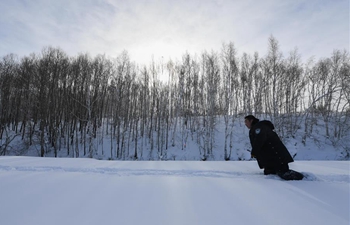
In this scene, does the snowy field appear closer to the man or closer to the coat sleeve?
the man

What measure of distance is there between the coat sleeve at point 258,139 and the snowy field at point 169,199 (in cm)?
51

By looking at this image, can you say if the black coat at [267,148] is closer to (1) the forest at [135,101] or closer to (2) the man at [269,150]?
(2) the man at [269,150]

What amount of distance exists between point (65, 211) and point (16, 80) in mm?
25759

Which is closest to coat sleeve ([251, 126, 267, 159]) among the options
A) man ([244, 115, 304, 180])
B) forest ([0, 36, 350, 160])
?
man ([244, 115, 304, 180])

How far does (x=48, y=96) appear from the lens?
18516 millimetres

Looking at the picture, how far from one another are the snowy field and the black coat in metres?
0.30

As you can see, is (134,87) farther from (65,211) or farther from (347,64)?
(347,64)

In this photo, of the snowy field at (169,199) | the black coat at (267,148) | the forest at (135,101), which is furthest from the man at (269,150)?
the forest at (135,101)

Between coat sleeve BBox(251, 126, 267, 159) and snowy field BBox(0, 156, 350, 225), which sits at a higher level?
coat sleeve BBox(251, 126, 267, 159)

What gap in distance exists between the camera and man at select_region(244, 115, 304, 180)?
3.18 meters

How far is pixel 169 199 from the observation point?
2.12 metres

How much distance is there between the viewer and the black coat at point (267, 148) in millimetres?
3215

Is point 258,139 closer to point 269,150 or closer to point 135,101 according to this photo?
point 269,150

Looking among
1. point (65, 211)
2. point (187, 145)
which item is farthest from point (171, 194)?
point (187, 145)
